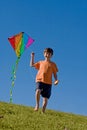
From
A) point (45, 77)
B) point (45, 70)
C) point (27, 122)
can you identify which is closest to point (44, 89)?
point (45, 77)

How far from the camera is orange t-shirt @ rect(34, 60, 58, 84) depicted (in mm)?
17237

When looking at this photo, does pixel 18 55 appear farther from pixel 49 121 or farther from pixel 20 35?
pixel 49 121

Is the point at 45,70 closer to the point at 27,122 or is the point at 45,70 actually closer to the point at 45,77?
the point at 45,77

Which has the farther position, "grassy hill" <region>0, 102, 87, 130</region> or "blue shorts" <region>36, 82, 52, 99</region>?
"blue shorts" <region>36, 82, 52, 99</region>

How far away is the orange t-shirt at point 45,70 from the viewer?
56.6 feet

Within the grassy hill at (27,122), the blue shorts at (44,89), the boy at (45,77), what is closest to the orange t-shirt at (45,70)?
the boy at (45,77)

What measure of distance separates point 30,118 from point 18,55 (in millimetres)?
10450

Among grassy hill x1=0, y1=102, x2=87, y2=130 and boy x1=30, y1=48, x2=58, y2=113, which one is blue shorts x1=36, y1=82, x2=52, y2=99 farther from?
grassy hill x1=0, y1=102, x2=87, y2=130

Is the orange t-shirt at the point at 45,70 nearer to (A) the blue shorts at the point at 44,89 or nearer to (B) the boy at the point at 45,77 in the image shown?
(B) the boy at the point at 45,77

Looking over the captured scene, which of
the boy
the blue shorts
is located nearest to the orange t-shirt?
the boy

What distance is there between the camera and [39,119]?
14.1m

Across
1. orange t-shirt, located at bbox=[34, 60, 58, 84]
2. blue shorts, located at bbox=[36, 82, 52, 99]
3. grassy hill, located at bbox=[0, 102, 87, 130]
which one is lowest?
grassy hill, located at bbox=[0, 102, 87, 130]

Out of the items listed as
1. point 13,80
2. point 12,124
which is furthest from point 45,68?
point 13,80

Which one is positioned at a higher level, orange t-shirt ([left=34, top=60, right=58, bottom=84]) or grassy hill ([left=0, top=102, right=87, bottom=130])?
orange t-shirt ([left=34, top=60, right=58, bottom=84])
